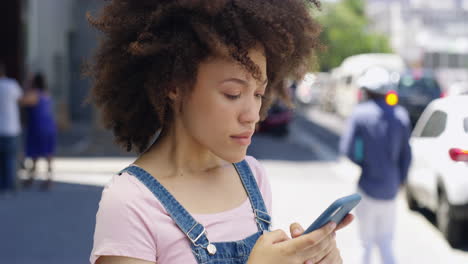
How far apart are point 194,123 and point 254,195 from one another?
0.82 feet

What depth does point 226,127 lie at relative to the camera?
1.62 meters

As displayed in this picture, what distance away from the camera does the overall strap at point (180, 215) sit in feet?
5.12

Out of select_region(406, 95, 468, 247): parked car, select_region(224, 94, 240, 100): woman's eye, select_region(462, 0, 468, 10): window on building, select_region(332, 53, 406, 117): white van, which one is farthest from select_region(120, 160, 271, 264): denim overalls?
select_region(462, 0, 468, 10): window on building

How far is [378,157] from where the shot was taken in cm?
532

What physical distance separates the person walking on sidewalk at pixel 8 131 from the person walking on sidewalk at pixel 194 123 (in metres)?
7.72

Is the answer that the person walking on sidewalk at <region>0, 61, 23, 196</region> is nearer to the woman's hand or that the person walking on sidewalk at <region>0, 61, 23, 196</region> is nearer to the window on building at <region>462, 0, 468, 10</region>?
the woman's hand

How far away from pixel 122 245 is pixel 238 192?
0.36 metres

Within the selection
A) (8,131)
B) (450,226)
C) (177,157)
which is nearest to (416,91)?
(8,131)

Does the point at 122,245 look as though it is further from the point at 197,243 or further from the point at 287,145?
the point at 287,145

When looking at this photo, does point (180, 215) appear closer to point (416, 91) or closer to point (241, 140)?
point (241, 140)

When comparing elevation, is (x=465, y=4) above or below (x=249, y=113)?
above

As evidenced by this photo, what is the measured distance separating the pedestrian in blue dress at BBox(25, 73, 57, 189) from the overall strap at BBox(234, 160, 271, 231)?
8.48 meters

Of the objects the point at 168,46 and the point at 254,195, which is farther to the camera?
the point at 254,195

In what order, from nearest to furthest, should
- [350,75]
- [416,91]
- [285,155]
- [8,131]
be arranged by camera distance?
[8,131]
[285,155]
[416,91]
[350,75]
